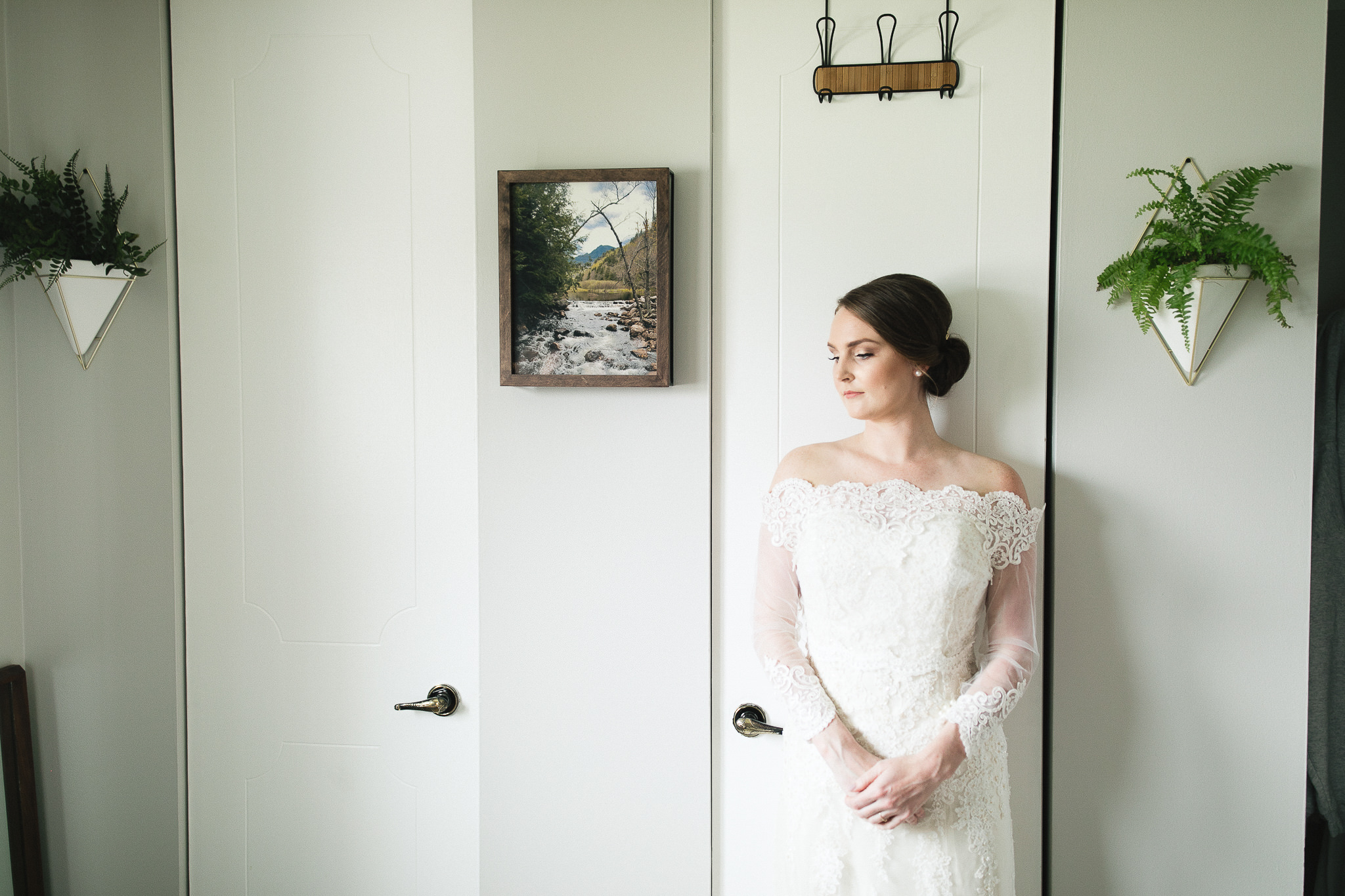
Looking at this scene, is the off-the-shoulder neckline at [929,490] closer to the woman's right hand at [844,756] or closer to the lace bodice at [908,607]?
the lace bodice at [908,607]

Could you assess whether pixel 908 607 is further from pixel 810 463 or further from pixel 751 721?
pixel 751 721

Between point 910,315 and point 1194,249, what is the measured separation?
530mm

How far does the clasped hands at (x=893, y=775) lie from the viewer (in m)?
1.19

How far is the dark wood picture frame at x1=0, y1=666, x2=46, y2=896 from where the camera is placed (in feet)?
5.34

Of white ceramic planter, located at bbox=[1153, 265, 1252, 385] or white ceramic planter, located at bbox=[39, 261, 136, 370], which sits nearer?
white ceramic planter, located at bbox=[1153, 265, 1252, 385]

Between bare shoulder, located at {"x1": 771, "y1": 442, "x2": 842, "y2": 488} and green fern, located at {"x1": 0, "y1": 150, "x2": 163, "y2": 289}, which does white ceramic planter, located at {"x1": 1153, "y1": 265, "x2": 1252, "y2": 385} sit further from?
green fern, located at {"x1": 0, "y1": 150, "x2": 163, "y2": 289}

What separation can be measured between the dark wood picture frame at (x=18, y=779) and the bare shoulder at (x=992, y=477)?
2.16 metres

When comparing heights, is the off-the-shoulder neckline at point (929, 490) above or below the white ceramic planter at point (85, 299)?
below

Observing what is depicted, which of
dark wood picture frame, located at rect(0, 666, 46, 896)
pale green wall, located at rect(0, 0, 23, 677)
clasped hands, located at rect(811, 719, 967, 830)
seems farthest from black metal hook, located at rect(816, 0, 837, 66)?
dark wood picture frame, located at rect(0, 666, 46, 896)

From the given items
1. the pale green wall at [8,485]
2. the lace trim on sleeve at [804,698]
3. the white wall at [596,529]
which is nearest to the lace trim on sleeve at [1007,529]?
the lace trim on sleeve at [804,698]

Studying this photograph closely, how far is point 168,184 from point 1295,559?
2561mm

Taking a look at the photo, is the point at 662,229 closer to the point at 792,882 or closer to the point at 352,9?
the point at 352,9

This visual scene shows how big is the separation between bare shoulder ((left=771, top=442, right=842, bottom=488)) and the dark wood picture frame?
5.92 feet

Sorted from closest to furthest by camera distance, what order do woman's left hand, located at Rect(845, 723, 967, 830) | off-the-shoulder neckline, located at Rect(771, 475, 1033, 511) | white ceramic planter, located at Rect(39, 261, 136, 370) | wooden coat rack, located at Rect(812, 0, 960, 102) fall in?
1. woman's left hand, located at Rect(845, 723, 967, 830)
2. off-the-shoulder neckline, located at Rect(771, 475, 1033, 511)
3. wooden coat rack, located at Rect(812, 0, 960, 102)
4. white ceramic planter, located at Rect(39, 261, 136, 370)
